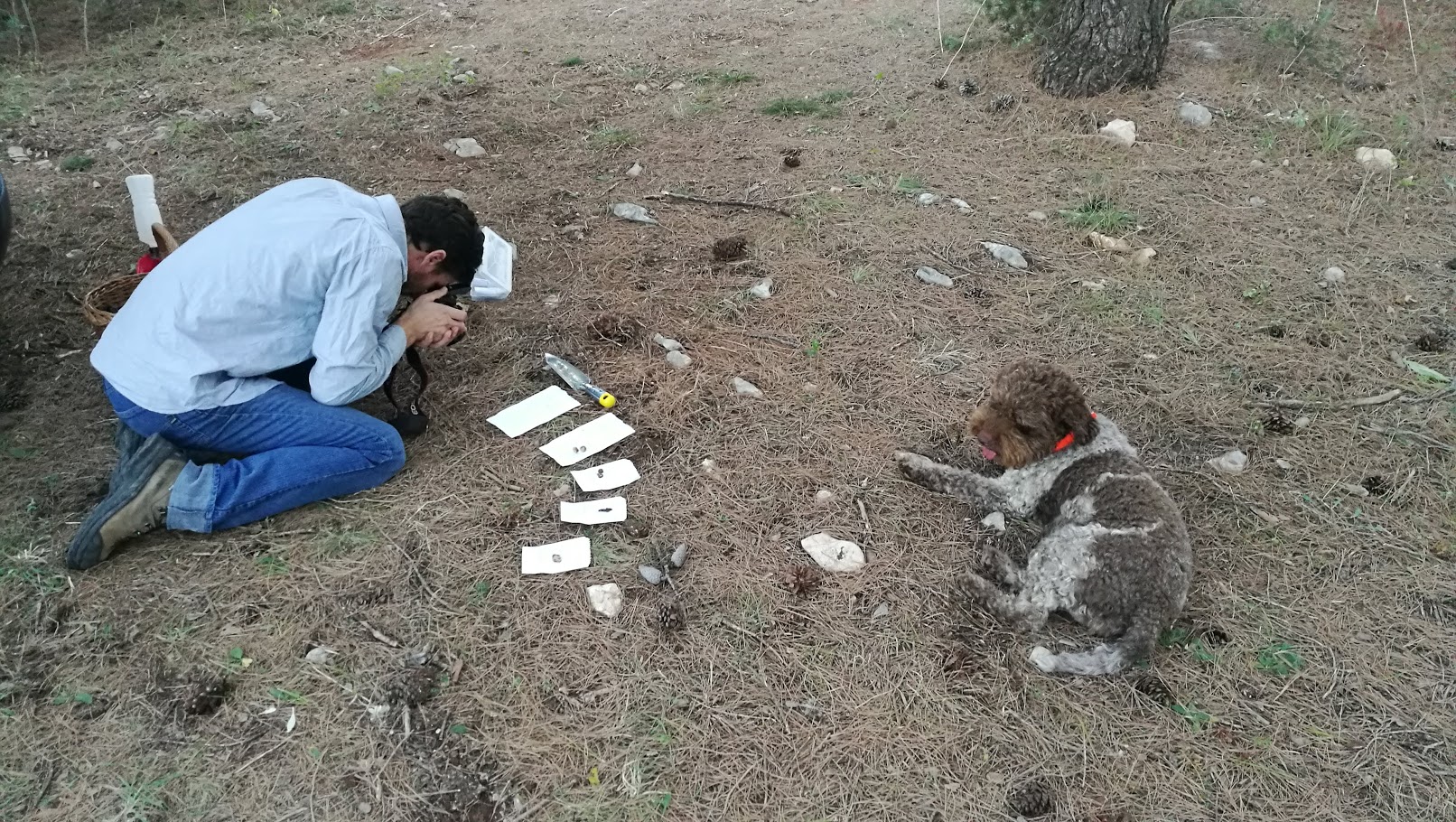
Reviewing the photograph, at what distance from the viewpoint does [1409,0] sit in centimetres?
872

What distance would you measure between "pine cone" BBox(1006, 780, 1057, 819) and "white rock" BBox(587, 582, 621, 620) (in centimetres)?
148

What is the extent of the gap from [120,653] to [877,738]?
263 centimetres

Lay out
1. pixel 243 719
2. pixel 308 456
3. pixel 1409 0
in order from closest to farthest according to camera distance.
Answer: pixel 243 719, pixel 308 456, pixel 1409 0

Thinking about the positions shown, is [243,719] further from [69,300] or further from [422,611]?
[69,300]

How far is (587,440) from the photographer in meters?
4.03

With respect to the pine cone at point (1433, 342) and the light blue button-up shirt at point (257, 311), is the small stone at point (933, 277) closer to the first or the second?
the pine cone at point (1433, 342)

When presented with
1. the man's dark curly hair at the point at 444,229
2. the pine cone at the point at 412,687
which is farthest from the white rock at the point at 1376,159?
the pine cone at the point at 412,687

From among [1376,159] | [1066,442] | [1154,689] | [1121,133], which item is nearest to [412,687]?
[1154,689]

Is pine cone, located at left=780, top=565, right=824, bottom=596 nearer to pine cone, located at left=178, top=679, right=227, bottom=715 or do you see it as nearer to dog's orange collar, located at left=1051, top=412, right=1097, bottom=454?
dog's orange collar, located at left=1051, top=412, right=1097, bottom=454

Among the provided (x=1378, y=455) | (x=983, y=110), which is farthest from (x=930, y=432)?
(x=983, y=110)

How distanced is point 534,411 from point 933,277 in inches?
99.9

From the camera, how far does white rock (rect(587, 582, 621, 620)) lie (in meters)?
3.25

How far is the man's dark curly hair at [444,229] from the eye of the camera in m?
3.69

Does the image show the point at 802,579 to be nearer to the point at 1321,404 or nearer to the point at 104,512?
the point at 104,512
